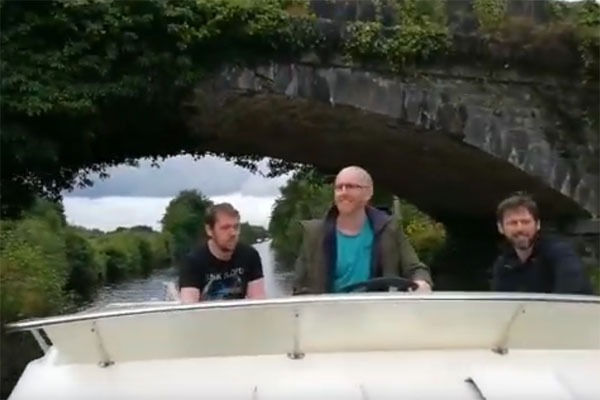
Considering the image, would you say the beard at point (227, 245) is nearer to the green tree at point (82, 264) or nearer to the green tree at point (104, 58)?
the green tree at point (104, 58)

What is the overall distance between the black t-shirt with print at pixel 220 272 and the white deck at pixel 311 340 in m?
1.44

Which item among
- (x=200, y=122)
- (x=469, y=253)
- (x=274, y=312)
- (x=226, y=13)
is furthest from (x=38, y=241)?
(x=274, y=312)

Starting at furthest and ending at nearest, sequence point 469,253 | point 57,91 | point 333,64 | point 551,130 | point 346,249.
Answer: point 469,253, point 551,130, point 333,64, point 57,91, point 346,249

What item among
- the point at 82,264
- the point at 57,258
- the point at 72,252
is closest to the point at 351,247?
the point at 57,258

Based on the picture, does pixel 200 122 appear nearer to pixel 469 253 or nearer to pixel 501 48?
pixel 501 48

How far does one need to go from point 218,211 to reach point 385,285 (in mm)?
755

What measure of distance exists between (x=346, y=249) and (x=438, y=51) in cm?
742

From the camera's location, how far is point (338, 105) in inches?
444

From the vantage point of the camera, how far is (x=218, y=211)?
4.14 metres

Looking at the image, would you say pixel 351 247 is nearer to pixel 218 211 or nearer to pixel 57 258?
pixel 218 211

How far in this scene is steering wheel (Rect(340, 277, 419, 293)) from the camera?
357cm

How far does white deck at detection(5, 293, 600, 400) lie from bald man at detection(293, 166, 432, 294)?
1199mm

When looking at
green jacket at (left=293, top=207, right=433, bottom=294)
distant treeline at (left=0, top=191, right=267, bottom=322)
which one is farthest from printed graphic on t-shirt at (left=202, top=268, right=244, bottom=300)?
distant treeline at (left=0, top=191, right=267, bottom=322)

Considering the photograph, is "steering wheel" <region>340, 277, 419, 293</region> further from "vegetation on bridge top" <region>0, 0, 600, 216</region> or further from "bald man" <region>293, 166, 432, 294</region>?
"vegetation on bridge top" <region>0, 0, 600, 216</region>
